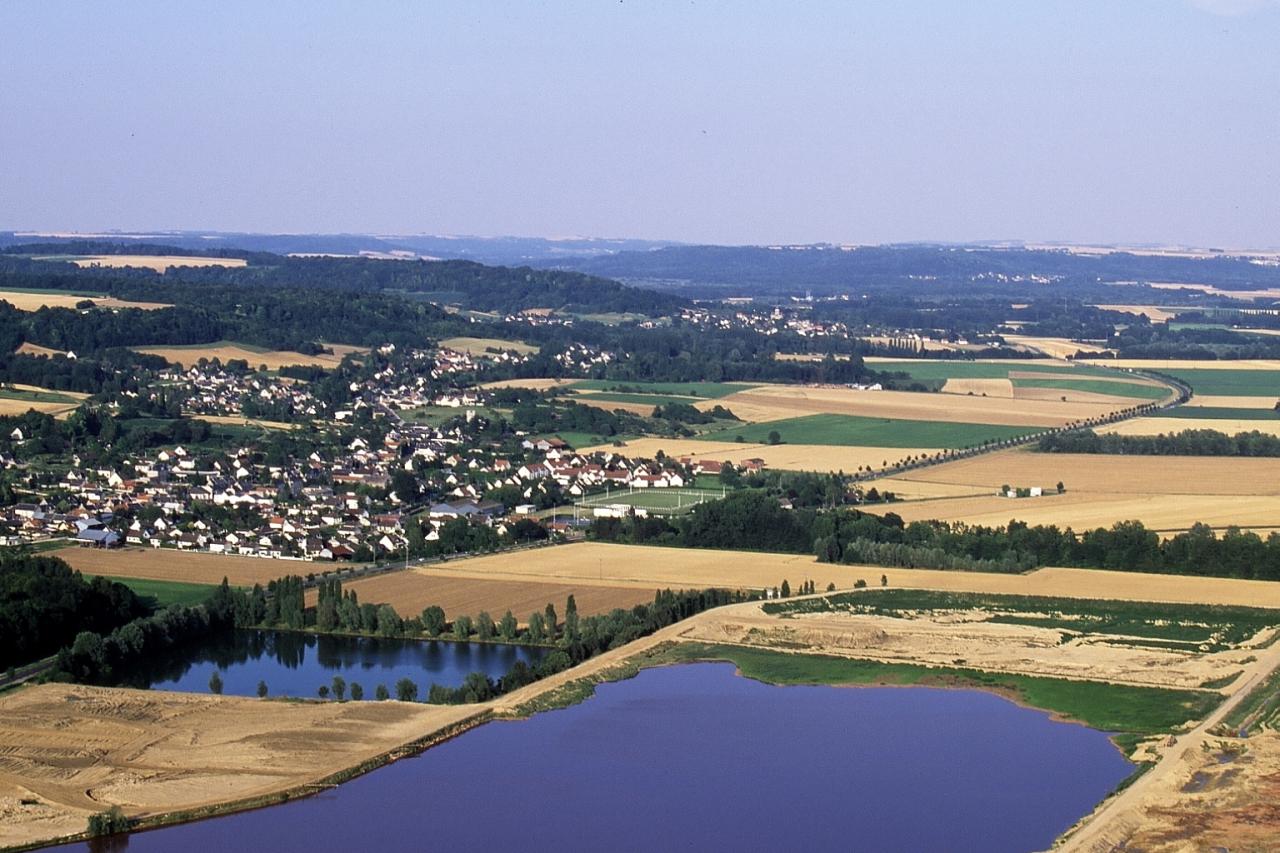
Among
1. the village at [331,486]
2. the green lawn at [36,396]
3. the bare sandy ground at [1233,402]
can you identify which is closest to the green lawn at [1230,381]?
the bare sandy ground at [1233,402]

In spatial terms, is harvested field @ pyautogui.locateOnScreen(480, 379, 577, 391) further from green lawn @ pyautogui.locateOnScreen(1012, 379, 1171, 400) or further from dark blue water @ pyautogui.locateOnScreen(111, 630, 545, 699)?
dark blue water @ pyautogui.locateOnScreen(111, 630, 545, 699)

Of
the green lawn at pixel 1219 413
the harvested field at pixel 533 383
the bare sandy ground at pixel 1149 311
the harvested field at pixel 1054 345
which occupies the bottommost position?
→ the harvested field at pixel 533 383

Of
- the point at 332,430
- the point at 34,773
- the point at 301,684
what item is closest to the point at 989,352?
the point at 332,430

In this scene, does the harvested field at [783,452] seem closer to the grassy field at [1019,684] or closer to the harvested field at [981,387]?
the harvested field at [981,387]

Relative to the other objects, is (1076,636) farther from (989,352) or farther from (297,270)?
(297,270)

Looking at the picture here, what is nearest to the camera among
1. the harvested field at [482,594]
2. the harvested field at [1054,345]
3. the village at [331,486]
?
the harvested field at [482,594]

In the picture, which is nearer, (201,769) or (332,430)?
(201,769)
